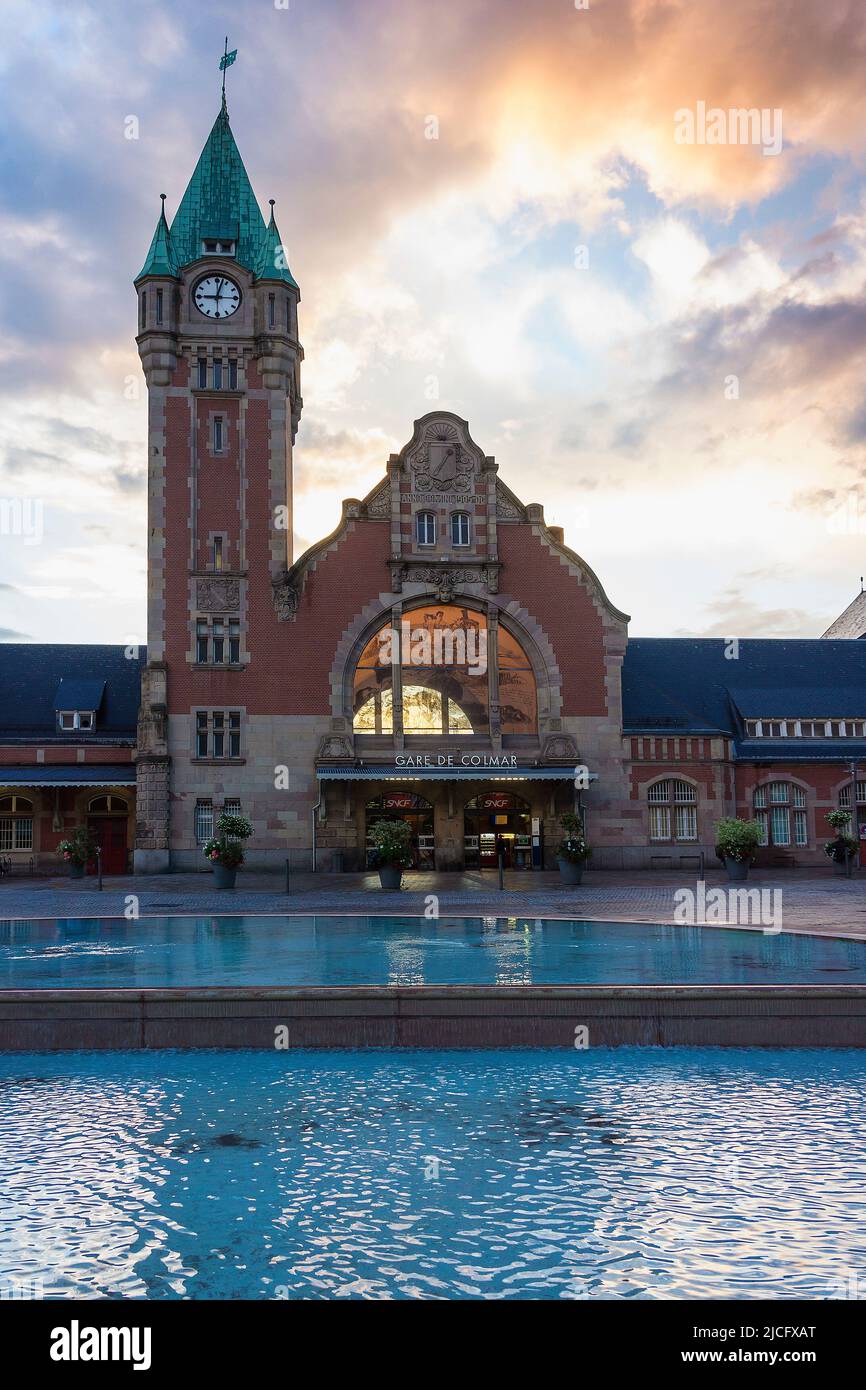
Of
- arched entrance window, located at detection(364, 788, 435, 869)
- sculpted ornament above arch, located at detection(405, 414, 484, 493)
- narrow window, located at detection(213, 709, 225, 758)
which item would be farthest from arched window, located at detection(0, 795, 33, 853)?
sculpted ornament above arch, located at detection(405, 414, 484, 493)

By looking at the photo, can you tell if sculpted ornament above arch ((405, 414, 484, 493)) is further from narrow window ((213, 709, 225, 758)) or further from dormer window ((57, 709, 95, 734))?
dormer window ((57, 709, 95, 734))

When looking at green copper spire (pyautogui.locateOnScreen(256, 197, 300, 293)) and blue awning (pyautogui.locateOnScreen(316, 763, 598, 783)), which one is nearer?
blue awning (pyautogui.locateOnScreen(316, 763, 598, 783))

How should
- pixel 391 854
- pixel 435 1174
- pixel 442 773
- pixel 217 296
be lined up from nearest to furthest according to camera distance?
pixel 435 1174, pixel 391 854, pixel 442 773, pixel 217 296

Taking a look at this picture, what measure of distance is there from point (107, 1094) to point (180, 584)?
33.5 metres

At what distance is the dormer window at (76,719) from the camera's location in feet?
152

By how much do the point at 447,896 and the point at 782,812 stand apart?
21.2 m

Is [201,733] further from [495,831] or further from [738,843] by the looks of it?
[738,843]

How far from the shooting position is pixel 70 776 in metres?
43.5

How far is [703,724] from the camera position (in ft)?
152

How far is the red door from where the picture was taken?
44906 millimetres

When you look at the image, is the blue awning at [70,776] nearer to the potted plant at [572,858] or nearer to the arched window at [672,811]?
the potted plant at [572,858]

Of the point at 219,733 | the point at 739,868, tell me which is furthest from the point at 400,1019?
the point at 219,733

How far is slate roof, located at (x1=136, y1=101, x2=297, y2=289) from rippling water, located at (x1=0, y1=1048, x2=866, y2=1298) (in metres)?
39.5
